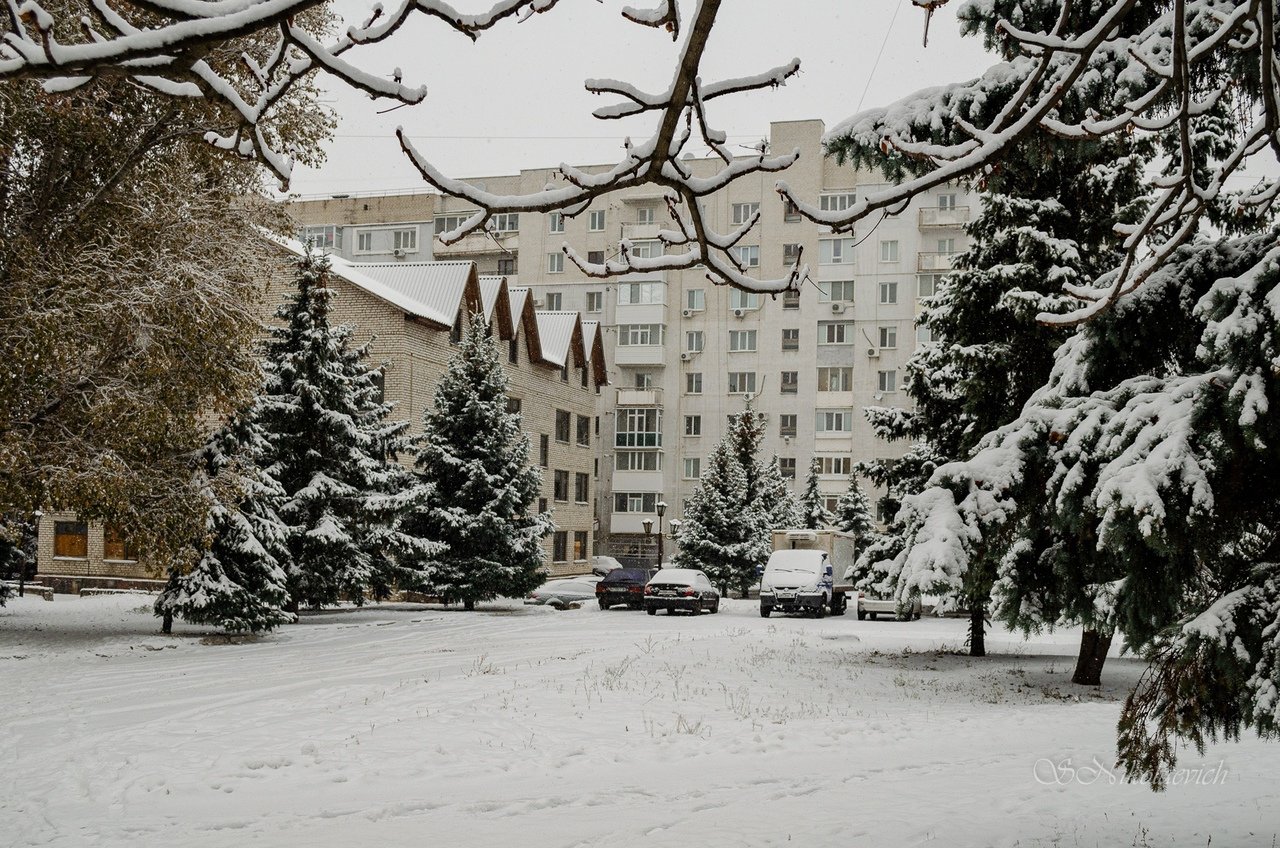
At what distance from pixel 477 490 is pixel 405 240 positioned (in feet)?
125

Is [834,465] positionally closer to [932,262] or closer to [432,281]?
[932,262]

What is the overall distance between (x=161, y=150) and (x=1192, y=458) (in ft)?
53.3

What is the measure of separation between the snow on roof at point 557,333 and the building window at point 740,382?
13.8 meters

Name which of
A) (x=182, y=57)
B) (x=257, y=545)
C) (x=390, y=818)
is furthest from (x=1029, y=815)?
(x=257, y=545)

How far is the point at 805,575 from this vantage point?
35.3 m

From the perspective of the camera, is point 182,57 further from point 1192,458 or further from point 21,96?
point 21,96

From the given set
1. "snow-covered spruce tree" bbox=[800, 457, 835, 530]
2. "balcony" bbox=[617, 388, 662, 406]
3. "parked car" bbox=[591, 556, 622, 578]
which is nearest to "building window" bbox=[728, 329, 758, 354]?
"balcony" bbox=[617, 388, 662, 406]

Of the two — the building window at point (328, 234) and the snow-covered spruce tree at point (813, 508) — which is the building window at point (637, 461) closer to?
the snow-covered spruce tree at point (813, 508)

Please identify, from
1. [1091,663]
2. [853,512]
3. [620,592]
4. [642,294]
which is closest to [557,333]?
[642,294]

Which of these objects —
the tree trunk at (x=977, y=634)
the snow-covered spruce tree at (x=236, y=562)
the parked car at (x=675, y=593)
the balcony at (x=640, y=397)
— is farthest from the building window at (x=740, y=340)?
the tree trunk at (x=977, y=634)

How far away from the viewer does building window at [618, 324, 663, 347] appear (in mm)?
64938

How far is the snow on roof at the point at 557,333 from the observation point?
52.2 meters

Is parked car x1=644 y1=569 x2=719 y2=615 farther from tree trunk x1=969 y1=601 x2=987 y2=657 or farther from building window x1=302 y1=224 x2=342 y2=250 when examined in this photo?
building window x1=302 y1=224 x2=342 y2=250

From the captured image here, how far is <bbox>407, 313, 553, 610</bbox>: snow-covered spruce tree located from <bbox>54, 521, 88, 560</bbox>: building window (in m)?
15.3
